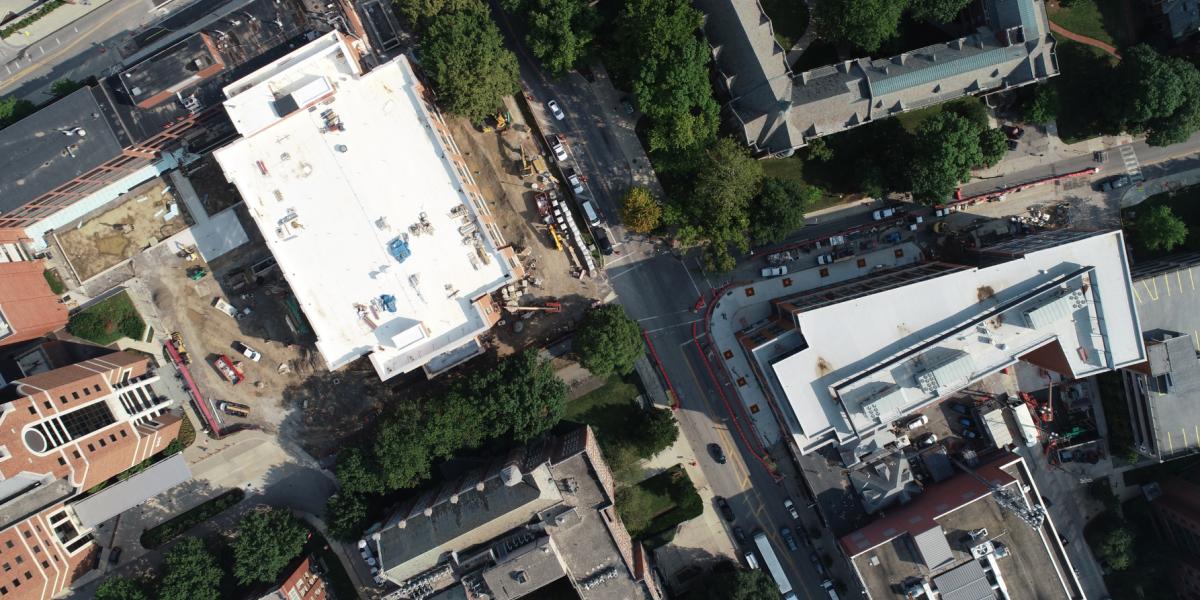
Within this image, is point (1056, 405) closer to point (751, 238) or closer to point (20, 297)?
point (751, 238)

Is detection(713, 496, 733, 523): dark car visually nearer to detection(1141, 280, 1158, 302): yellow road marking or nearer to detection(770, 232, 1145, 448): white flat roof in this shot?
detection(770, 232, 1145, 448): white flat roof

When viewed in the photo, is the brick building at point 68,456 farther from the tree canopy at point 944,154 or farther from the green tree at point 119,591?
the tree canopy at point 944,154

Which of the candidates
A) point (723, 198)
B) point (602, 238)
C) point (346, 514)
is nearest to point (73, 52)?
point (346, 514)

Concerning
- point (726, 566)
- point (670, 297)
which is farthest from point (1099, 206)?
point (726, 566)

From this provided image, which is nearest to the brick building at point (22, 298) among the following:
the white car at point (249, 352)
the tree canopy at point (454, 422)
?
the white car at point (249, 352)

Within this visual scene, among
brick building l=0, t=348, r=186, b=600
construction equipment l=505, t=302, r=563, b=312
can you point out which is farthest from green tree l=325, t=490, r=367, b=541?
construction equipment l=505, t=302, r=563, b=312

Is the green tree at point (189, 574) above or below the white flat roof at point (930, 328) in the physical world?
above

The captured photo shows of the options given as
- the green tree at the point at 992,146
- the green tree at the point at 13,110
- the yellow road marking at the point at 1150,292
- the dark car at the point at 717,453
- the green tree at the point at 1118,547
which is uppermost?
the green tree at the point at 13,110
